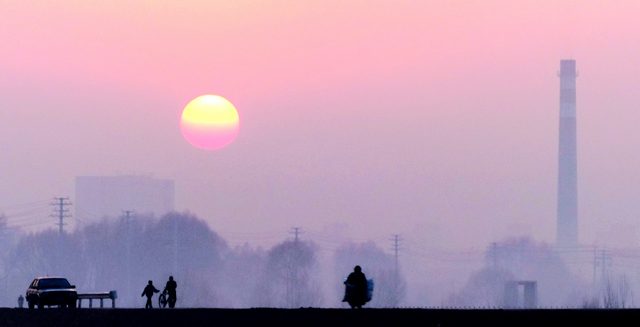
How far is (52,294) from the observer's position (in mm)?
58344

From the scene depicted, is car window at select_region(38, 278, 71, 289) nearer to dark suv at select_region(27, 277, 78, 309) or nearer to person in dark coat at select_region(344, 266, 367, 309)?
dark suv at select_region(27, 277, 78, 309)

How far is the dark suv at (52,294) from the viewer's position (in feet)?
191

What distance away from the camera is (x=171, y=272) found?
188 metres

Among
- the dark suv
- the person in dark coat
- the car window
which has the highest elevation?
the person in dark coat
